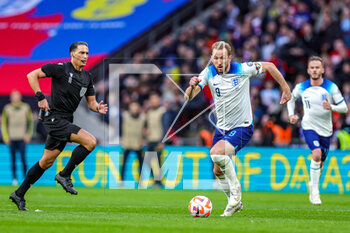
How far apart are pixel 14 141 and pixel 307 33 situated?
9477 millimetres

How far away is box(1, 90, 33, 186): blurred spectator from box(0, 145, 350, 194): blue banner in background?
3.36 ft

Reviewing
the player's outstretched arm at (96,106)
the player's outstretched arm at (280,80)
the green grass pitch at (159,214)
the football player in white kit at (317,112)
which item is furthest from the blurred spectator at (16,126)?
the player's outstretched arm at (280,80)

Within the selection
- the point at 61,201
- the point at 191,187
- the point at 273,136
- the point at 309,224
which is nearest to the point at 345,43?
the point at 273,136

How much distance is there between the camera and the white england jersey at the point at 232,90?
33.4 ft

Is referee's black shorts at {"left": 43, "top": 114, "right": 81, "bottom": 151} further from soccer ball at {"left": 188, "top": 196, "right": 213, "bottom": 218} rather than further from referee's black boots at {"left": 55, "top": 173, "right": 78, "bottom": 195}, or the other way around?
soccer ball at {"left": 188, "top": 196, "right": 213, "bottom": 218}

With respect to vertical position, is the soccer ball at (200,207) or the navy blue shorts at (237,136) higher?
the navy blue shorts at (237,136)

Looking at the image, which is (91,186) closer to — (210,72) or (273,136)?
(273,136)

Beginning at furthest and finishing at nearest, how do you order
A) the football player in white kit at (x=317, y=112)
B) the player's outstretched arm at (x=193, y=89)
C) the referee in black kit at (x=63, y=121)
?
the football player in white kit at (x=317, y=112)
the referee in black kit at (x=63, y=121)
the player's outstretched arm at (x=193, y=89)

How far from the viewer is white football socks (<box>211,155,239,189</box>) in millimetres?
9773

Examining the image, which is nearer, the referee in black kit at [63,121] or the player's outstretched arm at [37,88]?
the player's outstretched arm at [37,88]

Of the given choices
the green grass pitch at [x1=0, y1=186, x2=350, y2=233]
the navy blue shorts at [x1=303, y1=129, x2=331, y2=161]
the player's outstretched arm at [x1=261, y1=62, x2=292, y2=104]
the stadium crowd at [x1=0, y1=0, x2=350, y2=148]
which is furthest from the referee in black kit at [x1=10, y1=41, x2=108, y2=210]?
the stadium crowd at [x1=0, y1=0, x2=350, y2=148]

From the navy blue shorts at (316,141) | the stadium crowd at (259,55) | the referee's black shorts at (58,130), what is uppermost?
the stadium crowd at (259,55)

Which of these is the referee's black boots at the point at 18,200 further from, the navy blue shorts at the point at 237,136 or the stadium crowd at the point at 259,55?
the stadium crowd at the point at 259,55

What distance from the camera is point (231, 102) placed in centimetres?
1027
